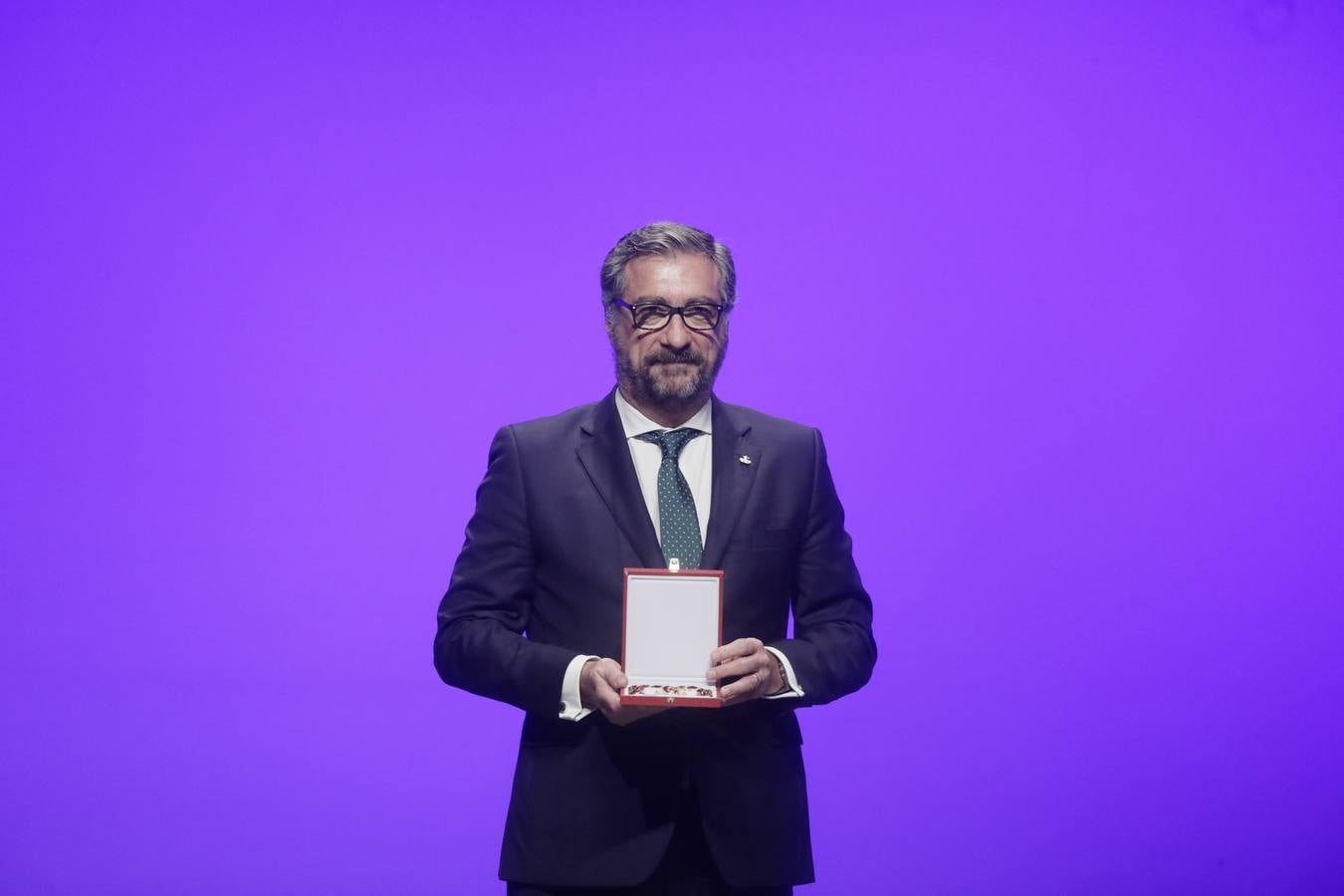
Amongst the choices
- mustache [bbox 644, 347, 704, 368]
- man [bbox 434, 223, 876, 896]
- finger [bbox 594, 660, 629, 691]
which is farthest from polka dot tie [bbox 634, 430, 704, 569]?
finger [bbox 594, 660, 629, 691]

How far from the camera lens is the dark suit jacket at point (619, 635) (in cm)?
182

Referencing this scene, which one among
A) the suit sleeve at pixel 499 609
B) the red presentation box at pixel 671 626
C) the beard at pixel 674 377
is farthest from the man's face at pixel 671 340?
the red presentation box at pixel 671 626

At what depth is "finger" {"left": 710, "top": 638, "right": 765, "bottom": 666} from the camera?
169 centimetres

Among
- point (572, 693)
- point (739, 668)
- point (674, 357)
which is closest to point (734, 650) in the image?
point (739, 668)

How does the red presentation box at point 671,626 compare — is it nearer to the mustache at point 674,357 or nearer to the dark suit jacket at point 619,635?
the dark suit jacket at point 619,635

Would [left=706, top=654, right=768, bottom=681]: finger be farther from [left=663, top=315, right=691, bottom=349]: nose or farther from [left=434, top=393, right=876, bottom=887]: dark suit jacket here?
[left=663, top=315, right=691, bottom=349]: nose

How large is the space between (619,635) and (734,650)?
0.24 m

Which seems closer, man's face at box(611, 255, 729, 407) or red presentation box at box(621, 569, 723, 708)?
red presentation box at box(621, 569, 723, 708)

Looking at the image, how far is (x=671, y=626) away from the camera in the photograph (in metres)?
1.69

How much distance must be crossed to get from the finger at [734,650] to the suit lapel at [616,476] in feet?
0.66

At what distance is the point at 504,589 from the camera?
75.0 inches

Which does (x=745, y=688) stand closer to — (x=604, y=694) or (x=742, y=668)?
(x=742, y=668)

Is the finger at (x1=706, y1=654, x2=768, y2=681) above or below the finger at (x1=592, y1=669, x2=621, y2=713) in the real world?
above

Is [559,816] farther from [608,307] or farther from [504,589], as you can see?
[608,307]
